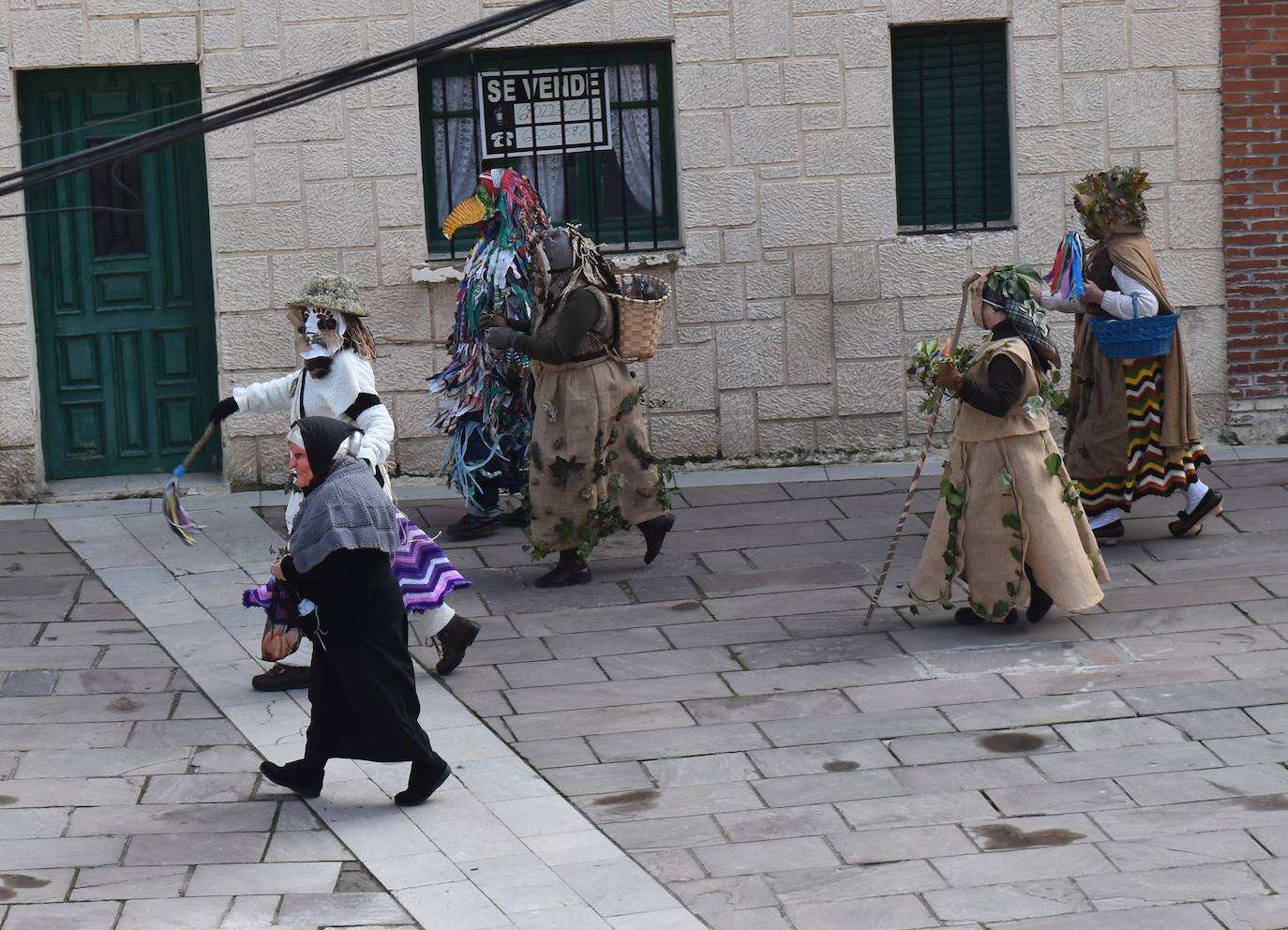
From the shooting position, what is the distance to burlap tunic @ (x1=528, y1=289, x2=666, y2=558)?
893 centimetres

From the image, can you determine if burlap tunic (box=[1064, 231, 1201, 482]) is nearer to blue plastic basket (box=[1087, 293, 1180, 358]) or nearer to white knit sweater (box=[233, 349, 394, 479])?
blue plastic basket (box=[1087, 293, 1180, 358])

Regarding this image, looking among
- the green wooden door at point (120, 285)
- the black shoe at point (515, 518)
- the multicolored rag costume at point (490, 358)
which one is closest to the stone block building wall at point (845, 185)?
the black shoe at point (515, 518)

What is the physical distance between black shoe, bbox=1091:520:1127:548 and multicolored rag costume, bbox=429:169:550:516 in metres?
2.98

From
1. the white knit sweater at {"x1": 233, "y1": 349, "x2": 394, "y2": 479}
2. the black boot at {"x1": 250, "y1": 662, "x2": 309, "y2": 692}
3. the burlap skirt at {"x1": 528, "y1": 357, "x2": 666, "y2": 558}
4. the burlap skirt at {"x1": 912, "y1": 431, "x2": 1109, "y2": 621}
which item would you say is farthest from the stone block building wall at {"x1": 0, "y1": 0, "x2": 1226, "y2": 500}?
the black boot at {"x1": 250, "y1": 662, "x2": 309, "y2": 692}

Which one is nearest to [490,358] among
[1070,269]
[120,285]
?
[120,285]

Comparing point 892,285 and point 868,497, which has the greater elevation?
point 892,285

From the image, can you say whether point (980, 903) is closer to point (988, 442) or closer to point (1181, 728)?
point (1181, 728)

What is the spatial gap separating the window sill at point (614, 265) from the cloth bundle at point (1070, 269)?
276 cm

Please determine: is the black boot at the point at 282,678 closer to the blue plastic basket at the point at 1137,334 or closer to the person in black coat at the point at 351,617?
the person in black coat at the point at 351,617

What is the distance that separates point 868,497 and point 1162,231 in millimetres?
2554

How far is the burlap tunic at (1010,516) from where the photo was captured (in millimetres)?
7926

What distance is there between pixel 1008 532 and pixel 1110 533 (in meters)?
1.72

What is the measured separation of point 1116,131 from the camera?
11359mm

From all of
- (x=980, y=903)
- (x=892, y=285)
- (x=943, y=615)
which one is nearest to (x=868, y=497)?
(x=892, y=285)
